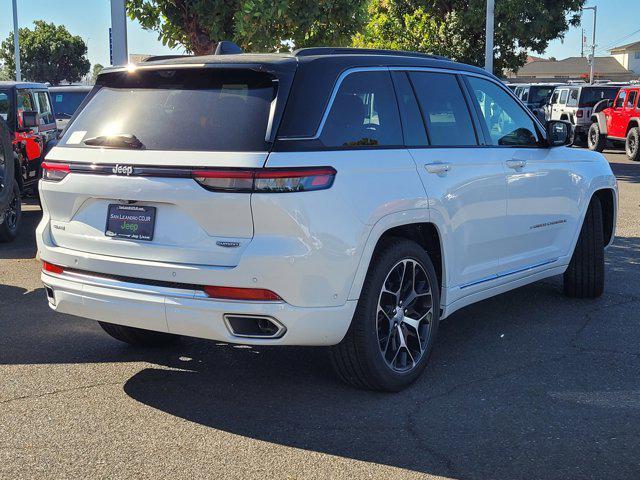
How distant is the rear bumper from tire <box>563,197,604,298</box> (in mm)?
3334

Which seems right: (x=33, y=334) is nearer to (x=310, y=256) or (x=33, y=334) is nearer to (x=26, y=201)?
(x=310, y=256)

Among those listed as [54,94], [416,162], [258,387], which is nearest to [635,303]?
[416,162]

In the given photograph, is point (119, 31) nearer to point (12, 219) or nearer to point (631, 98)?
point (12, 219)

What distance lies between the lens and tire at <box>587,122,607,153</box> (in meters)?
26.4

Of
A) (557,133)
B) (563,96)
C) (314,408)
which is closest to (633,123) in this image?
(563,96)

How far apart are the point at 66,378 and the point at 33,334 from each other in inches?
45.0

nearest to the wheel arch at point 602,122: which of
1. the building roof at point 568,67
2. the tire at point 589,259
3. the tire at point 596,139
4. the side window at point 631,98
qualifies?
the tire at point 596,139

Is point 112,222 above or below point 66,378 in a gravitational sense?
above

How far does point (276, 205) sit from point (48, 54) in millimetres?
68214

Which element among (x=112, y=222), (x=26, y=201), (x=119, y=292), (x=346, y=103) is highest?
(x=346, y=103)

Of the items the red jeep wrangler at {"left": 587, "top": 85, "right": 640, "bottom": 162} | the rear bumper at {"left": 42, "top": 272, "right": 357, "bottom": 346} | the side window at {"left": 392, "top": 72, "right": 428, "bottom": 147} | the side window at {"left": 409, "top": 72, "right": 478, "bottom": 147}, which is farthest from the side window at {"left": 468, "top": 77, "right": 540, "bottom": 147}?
the red jeep wrangler at {"left": 587, "top": 85, "right": 640, "bottom": 162}

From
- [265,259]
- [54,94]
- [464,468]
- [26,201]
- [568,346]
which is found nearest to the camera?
[464,468]

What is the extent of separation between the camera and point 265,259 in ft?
14.5

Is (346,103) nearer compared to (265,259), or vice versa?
(265,259)
